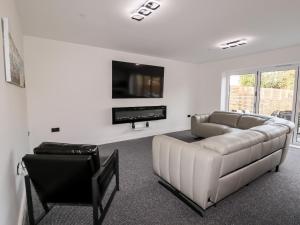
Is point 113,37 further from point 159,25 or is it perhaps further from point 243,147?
point 243,147

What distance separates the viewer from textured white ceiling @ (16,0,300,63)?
220 centimetres

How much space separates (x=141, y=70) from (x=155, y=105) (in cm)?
118

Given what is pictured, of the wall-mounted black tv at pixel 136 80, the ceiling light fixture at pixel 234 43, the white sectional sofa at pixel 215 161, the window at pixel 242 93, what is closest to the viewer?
the white sectional sofa at pixel 215 161

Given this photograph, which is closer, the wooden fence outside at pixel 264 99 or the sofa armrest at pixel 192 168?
the sofa armrest at pixel 192 168

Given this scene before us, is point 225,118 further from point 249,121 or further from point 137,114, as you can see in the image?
point 137,114

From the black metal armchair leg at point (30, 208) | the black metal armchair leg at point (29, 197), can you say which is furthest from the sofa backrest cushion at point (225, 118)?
the black metal armchair leg at point (29, 197)

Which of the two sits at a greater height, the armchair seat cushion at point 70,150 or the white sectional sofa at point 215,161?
the armchair seat cushion at point 70,150

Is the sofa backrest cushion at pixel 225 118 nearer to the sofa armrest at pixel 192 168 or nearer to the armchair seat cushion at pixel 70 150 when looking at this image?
the sofa armrest at pixel 192 168

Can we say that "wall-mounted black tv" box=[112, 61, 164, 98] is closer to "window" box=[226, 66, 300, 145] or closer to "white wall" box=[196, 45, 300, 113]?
"white wall" box=[196, 45, 300, 113]

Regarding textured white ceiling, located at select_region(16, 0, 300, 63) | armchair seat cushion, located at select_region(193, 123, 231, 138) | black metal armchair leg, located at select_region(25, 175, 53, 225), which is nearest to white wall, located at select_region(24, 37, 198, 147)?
textured white ceiling, located at select_region(16, 0, 300, 63)

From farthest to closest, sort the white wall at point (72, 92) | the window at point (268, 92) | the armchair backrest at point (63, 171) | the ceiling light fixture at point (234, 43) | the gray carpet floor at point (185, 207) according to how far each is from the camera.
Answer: the window at point (268, 92) < the ceiling light fixture at point (234, 43) < the white wall at point (72, 92) < the gray carpet floor at point (185, 207) < the armchair backrest at point (63, 171)

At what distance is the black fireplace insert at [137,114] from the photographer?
14.5 ft

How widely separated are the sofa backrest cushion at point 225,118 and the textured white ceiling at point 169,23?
1.78 m

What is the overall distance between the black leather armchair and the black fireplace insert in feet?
9.02
